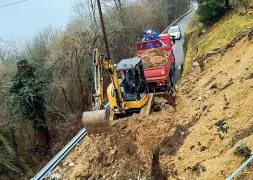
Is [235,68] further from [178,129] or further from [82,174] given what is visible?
[82,174]

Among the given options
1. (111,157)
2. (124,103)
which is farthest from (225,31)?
(111,157)

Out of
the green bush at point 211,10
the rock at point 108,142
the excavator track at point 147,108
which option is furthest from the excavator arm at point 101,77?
the green bush at point 211,10

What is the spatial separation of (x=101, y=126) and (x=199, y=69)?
8.56 metres

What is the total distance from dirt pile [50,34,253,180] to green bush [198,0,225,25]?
35.1ft

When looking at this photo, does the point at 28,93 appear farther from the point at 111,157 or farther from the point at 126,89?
the point at 111,157

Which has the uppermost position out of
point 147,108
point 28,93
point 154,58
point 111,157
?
point 154,58

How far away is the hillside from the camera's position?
734 cm

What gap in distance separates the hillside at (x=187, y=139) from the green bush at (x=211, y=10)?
10.6 meters

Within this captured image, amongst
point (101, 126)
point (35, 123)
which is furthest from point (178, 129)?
point (35, 123)

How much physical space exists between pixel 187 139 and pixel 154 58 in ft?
29.3

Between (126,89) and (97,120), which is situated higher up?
(97,120)

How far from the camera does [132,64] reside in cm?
1138

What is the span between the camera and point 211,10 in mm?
22062

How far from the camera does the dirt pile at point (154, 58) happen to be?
53.3ft
